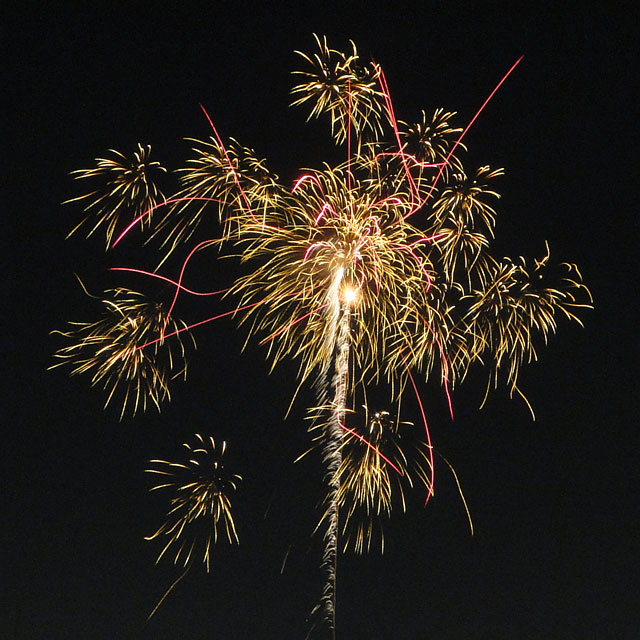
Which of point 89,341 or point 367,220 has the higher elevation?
point 367,220

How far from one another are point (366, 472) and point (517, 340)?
3.90 feet

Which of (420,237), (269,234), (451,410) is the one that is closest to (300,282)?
(269,234)

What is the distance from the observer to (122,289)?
6781mm

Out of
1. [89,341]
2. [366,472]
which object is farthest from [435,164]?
[89,341]

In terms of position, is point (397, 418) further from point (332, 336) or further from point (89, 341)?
point (89, 341)

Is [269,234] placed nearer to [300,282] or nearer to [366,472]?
[300,282]

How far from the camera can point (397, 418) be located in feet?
21.9

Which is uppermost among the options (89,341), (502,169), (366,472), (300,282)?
(502,169)

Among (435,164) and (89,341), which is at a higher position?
(435,164)

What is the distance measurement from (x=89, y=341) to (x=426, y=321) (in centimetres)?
200

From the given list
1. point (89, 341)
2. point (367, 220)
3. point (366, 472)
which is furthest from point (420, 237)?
point (89, 341)

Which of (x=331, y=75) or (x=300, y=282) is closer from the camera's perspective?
(x=331, y=75)

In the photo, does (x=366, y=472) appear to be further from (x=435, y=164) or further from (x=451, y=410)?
(x=435, y=164)

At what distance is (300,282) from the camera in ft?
22.5
